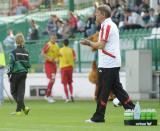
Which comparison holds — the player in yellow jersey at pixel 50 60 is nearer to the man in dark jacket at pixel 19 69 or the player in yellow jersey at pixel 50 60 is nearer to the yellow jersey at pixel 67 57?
the yellow jersey at pixel 67 57

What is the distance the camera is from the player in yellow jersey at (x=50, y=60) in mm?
28438

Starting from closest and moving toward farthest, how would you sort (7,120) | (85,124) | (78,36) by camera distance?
(85,124), (7,120), (78,36)

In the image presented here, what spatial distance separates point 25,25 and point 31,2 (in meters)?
2.53

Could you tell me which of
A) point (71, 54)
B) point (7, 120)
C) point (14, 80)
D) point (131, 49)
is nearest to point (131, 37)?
point (131, 49)

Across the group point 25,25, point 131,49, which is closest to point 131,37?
point 131,49

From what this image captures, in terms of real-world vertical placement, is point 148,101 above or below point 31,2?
below

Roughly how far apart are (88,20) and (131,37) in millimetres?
3754

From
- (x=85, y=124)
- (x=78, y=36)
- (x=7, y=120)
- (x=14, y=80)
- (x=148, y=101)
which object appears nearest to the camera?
(x=85, y=124)

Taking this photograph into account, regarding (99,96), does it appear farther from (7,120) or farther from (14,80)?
(14,80)

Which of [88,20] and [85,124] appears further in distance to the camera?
[88,20]

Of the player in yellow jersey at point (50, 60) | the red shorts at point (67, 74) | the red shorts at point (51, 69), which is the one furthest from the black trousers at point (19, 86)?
the red shorts at point (67, 74)

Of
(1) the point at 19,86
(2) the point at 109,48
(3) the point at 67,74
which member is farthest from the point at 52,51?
(2) the point at 109,48

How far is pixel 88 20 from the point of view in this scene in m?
32.9

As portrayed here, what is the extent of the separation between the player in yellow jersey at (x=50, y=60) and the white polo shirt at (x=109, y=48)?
12.6 m
